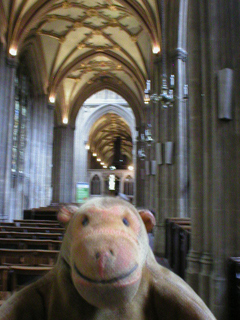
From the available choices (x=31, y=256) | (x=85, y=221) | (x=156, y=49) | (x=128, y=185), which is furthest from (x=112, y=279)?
(x=128, y=185)

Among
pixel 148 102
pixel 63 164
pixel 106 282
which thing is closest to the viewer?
pixel 106 282

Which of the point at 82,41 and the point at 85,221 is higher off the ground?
the point at 82,41

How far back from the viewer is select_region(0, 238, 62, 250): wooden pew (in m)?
4.86

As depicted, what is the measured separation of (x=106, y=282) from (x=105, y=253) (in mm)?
63

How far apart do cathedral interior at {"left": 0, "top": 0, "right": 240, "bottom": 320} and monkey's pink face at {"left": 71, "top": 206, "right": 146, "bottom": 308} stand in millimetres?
317

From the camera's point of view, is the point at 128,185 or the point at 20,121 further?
the point at 128,185

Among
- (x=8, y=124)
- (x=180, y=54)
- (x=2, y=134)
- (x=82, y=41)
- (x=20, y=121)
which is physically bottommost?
(x=2, y=134)

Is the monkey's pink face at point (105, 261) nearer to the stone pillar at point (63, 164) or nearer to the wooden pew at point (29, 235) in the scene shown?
the wooden pew at point (29, 235)

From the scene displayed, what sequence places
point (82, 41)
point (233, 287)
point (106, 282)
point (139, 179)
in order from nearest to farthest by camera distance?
1. point (106, 282)
2. point (233, 287)
3. point (82, 41)
4. point (139, 179)

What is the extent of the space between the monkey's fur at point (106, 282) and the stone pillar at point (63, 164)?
20.2m

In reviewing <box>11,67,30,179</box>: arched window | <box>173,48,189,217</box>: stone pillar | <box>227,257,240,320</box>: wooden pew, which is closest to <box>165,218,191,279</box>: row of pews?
<box>227,257,240,320</box>: wooden pew

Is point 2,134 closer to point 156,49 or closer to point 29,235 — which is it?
point 156,49

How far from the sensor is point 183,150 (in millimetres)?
8711

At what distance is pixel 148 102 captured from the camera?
10445 millimetres
